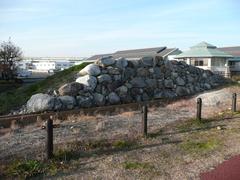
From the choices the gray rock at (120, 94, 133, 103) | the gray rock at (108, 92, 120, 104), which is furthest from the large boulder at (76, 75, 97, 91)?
the gray rock at (120, 94, 133, 103)

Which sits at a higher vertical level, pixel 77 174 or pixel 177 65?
pixel 177 65

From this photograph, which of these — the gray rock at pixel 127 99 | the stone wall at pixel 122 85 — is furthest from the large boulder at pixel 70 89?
the gray rock at pixel 127 99

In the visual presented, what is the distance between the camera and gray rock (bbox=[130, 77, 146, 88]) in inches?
635

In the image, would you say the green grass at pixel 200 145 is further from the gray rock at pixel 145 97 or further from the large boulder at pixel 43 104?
the gray rock at pixel 145 97

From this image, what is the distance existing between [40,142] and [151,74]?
11.2 meters

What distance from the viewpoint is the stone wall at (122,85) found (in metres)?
12.8

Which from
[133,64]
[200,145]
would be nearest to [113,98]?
[133,64]

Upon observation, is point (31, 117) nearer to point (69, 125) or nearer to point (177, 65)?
point (69, 125)

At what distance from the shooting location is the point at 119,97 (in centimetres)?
1509

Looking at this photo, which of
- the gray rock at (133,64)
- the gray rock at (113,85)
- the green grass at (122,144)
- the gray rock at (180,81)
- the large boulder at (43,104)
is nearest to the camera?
the green grass at (122,144)

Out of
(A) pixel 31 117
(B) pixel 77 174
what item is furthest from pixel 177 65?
(B) pixel 77 174

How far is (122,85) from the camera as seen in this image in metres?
15.6

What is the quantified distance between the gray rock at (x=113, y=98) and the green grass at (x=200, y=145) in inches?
301

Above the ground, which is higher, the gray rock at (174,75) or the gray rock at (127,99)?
the gray rock at (174,75)
